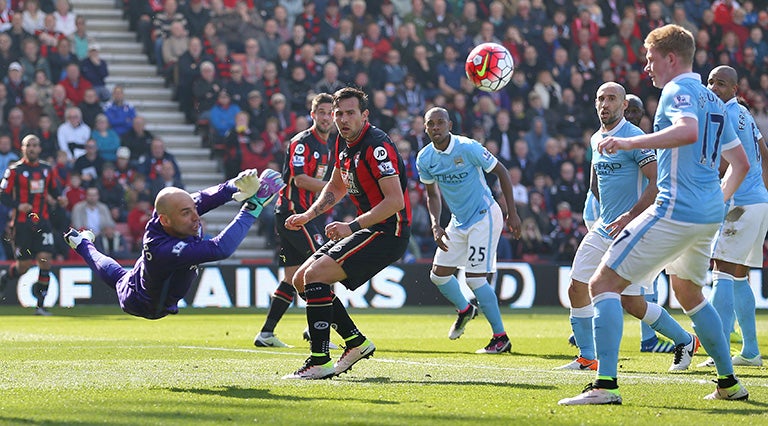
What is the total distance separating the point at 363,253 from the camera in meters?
9.62

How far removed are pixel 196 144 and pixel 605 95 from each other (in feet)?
52.1

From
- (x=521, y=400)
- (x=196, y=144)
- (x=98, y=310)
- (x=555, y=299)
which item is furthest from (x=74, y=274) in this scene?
(x=521, y=400)

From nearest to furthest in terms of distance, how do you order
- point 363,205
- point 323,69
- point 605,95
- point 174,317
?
point 363,205 → point 605,95 → point 174,317 → point 323,69

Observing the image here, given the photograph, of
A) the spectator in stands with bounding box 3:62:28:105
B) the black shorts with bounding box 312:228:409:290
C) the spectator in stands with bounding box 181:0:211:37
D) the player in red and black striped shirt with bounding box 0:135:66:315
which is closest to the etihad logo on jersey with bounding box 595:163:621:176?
the black shorts with bounding box 312:228:409:290

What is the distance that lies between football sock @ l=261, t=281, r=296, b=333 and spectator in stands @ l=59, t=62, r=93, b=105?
11327 mm

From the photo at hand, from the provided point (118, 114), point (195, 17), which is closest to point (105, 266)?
point (118, 114)

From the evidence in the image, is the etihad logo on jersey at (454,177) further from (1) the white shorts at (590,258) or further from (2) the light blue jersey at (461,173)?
(1) the white shorts at (590,258)

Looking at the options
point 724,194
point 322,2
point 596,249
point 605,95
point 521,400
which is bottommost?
point 521,400

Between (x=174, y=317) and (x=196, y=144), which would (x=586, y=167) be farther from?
(x=174, y=317)

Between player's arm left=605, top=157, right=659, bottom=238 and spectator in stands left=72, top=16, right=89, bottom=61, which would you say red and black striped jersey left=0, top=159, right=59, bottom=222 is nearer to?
spectator in stands left=72, top=16, right=89, bottom=61

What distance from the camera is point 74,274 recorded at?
20.3 metres

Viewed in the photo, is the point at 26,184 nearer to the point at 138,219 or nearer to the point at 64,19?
the point at 138,219

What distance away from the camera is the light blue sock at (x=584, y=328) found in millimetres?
10359

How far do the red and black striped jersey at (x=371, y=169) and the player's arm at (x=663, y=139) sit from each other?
2.52 meters
